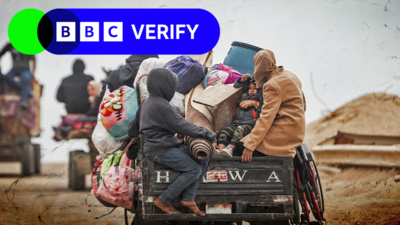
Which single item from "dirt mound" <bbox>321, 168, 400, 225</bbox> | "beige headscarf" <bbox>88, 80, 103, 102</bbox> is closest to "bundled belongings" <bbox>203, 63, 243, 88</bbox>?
"dirt mound" <bbox>321, 168, 400, 225</bbox>

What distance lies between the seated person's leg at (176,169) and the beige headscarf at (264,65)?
3.29ft

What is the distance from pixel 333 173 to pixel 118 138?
6.06m

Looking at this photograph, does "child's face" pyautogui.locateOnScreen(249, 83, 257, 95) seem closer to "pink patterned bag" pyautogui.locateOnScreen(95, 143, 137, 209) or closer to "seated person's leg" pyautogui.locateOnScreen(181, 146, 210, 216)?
"seated person's leg" pyautogui.locateOnScreen(181, 146, 210, 216)

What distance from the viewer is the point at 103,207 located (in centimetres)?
574

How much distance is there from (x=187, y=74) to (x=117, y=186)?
1333 millimetres

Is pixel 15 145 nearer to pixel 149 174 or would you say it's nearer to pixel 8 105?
pixel 8 105

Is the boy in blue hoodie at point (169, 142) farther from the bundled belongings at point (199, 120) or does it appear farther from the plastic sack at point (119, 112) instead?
the plastic sack at point (119, 112)

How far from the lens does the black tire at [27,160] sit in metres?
7.64

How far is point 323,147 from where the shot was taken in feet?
28.6

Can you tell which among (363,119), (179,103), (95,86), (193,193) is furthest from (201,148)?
(363,119)

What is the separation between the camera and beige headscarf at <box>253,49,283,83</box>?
121 inches

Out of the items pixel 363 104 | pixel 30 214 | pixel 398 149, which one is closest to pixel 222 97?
pixel 30 214

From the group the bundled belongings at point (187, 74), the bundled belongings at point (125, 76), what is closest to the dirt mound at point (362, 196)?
the bundled belongings at point (187, 74)

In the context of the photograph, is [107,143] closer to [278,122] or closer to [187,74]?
[187,74]
